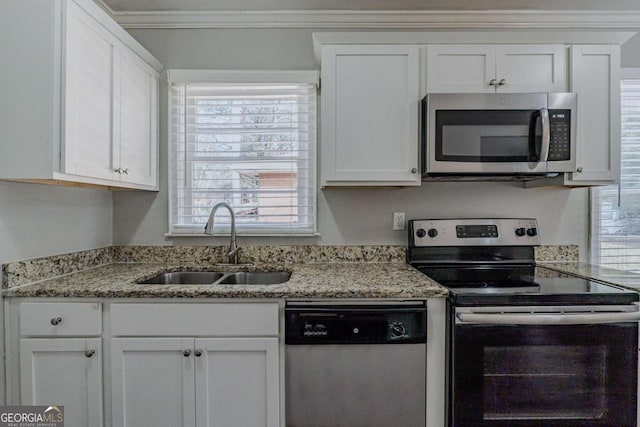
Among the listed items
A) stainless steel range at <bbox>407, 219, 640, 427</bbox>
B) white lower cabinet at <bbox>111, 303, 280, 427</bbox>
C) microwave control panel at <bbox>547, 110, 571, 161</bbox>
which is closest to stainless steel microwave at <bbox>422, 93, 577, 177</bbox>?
microwave control panel at <bbox>547, 110, 571, 161</bbox>

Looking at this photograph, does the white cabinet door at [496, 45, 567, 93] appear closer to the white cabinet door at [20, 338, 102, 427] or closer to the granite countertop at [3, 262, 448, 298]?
Answer: the granite countertop at [3, 262, 448, 298]

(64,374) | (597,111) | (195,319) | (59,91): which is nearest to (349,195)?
(195,319)

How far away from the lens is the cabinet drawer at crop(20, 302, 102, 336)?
5.05ft

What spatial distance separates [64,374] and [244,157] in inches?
54.7

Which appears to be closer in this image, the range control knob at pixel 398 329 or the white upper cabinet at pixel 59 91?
the white upper cabinet at pixel 59 91

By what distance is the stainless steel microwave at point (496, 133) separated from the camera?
5.99ft

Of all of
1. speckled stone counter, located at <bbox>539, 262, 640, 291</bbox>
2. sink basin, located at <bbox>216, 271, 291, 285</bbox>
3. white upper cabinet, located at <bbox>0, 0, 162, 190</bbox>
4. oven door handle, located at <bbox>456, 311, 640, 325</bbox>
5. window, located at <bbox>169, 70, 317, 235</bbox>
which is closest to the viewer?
white upper cabinet, located at <bbox>0, 0, 162, 190</bbox>

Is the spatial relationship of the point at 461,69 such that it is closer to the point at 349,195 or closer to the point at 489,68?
the point at 489,68

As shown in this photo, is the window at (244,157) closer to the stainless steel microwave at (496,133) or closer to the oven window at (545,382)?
the stainless steel microwave at (496,133)

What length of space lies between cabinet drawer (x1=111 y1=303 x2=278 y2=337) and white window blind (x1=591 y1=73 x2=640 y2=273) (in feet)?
6.82

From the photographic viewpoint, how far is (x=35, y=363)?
1.54m

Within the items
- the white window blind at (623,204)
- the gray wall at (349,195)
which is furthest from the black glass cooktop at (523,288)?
the white window blind at (623,204)

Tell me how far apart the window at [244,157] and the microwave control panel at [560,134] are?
1.27m

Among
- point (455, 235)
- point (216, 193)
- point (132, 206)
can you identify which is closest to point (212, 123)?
point (216, 193)
